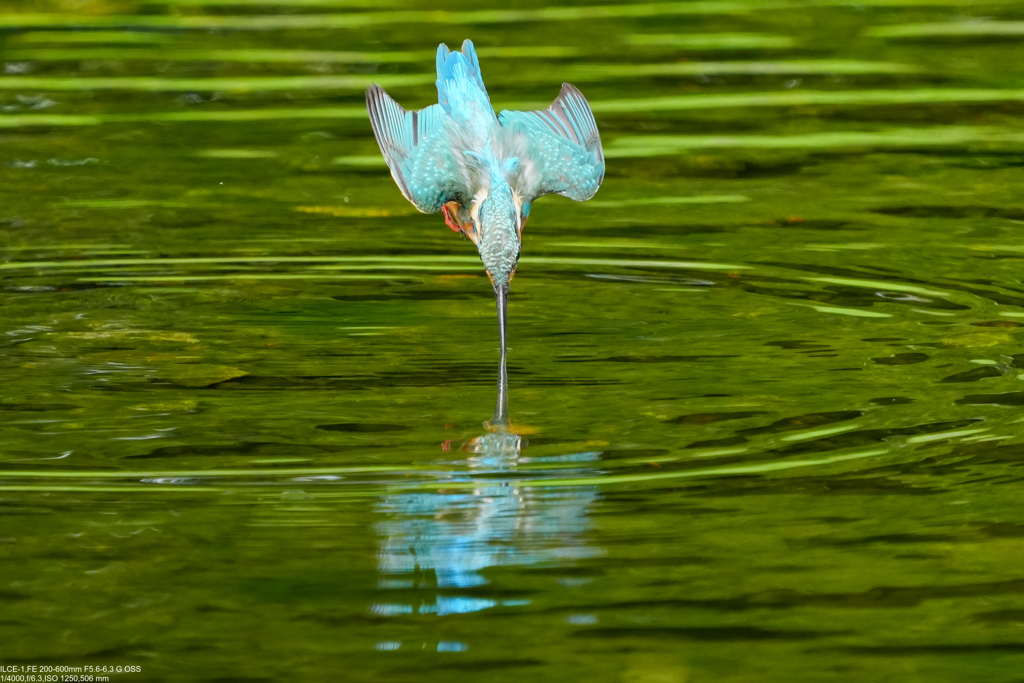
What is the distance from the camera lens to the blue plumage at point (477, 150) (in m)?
6.96

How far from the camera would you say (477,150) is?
277 inches

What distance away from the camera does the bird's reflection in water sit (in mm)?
4473

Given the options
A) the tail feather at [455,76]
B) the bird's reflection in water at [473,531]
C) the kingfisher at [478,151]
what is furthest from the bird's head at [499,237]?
the bird's reflection in water at [473,531]

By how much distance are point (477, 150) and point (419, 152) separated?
0.31 m

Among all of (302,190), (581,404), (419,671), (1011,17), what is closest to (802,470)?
(581,404)

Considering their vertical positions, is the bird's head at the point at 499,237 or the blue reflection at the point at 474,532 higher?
the bird's head at the point at 499,237

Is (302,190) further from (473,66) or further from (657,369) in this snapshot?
(657,369)

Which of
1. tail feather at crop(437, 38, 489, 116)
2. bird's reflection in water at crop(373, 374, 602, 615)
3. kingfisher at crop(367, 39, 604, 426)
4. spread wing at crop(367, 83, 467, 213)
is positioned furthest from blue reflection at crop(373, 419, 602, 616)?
tail feather at crop(437, 38, 489, 116)

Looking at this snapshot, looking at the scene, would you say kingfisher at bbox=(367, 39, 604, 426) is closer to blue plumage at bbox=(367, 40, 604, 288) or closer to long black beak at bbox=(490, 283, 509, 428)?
blue plumage at bbox=(367, 40, 604, 288)

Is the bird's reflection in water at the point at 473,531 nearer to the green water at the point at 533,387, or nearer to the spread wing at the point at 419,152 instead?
the green water at the point at 533,387

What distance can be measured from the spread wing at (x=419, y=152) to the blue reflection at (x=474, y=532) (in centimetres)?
196

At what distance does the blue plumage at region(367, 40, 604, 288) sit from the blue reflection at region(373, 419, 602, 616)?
1.63 metres

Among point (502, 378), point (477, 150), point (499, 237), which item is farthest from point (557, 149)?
point (502, 378)

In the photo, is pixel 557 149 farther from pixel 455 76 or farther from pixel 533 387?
pixel 533 387
